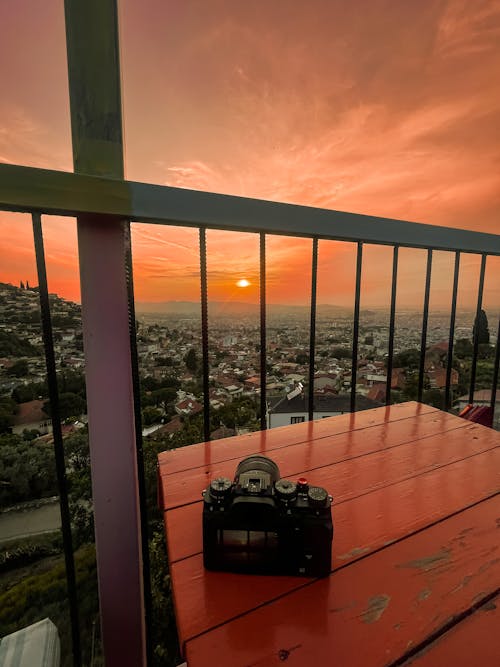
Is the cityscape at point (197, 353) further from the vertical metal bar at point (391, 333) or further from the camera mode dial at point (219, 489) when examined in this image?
the camera mode dial at point (219, 489)

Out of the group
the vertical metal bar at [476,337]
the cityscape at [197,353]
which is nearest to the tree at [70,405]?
the cityscape at [197,353]

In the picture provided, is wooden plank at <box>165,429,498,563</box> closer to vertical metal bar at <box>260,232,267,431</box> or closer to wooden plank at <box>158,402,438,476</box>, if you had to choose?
wooden plank at <box>158,402,438,476</box>

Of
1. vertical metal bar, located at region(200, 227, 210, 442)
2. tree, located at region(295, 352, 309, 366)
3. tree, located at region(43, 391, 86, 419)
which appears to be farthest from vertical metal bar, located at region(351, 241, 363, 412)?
tree, located at region(43, 391, 86, 419)

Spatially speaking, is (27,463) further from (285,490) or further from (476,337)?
(476,337)

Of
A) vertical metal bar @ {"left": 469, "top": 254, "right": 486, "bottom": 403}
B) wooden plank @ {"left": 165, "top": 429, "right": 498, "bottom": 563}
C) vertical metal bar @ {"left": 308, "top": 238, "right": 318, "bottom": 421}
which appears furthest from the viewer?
vertical metal bar @ {"left": 469, "top": 254, "right": 486, "bottom": 403}

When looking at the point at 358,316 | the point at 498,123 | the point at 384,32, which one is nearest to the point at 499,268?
the point at 358,316

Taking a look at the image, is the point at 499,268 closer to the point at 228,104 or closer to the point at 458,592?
the point at 458,592

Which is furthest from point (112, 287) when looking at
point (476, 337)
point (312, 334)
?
point (476, 337)

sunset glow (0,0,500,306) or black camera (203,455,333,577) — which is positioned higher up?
sunset glow (0,0,500,306)
